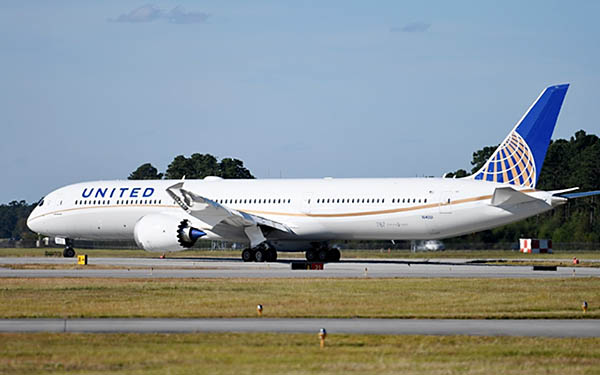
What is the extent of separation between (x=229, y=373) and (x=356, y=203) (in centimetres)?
3399

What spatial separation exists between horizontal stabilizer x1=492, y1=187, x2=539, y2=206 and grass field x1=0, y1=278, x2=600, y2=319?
918cm

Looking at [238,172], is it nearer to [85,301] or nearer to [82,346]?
[85,301]

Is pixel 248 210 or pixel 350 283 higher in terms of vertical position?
pixel 248 210

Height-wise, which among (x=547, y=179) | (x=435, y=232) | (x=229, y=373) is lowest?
(x=229, y=373)

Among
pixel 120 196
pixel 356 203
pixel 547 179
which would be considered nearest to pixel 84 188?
pixel 120 196

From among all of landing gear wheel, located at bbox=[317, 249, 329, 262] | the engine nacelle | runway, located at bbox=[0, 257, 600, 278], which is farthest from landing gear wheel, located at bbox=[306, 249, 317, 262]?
runway, located at bbox=[0, 257, 600, 278]

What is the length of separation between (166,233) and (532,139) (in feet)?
62.4

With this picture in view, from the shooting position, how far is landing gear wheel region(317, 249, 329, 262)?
52.5 m

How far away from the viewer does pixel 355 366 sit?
50.1 ft

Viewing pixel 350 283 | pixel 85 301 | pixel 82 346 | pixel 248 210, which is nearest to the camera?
pixel 82 346

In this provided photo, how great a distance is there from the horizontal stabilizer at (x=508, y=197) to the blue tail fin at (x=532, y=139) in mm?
1866

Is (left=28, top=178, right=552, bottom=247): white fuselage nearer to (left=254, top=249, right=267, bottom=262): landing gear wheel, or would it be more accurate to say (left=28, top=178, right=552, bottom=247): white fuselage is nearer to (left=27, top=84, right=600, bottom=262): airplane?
(left=27, top=84, right=600, bottom=262): airplane

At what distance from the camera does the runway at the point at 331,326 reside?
64.7 feet

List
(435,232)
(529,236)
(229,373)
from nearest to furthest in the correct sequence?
(229,373)
(435,232)
(529,236)
